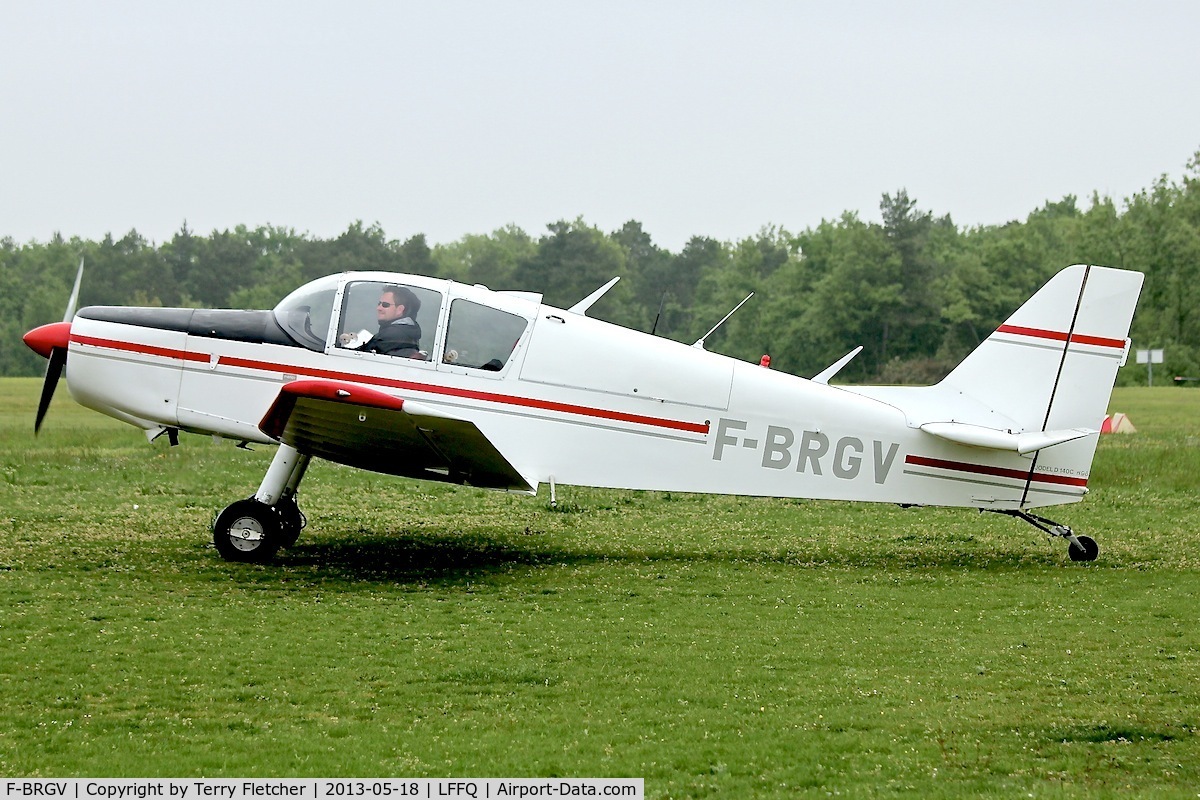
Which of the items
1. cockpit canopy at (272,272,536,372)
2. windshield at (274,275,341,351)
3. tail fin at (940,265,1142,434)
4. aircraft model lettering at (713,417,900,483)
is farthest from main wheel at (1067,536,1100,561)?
windshield at (274,275,341,351)

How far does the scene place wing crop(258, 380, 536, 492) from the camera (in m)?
8.33

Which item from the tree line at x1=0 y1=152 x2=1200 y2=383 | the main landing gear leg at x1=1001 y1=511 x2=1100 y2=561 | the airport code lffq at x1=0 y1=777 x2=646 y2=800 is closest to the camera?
the airport code lffq at x1=0 y1=777 x2=646 y2=800

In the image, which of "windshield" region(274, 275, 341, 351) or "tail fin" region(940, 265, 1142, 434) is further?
"tail fin" region(940, 265, 1142, 434)

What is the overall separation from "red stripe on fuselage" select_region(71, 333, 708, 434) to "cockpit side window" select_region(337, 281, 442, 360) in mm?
253

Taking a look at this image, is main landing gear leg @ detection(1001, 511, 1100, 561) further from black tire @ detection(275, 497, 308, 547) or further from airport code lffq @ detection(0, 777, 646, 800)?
airport code lffq @ detection(0, 777, 646, 800)

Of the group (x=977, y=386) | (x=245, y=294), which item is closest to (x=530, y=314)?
(x=977, y=386)

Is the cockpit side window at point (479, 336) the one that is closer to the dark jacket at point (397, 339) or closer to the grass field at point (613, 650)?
the dark jacket at point (397, 339)

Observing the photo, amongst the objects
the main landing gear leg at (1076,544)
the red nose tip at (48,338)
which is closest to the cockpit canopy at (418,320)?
the red nose tip at (48,338)

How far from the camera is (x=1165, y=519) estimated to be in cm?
1299

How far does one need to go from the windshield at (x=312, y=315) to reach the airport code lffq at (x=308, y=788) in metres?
5.45

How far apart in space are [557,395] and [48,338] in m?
4.22

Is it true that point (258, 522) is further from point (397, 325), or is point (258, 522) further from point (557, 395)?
point (557, 395)

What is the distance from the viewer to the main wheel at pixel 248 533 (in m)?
9.53

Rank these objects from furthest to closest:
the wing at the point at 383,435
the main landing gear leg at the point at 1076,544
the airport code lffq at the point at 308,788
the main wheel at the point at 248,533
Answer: the main landing gear leg at the point at 1076,544 < the main wheel at the point at 248,533 < the wing at the point at 383,435 < the airport code lffq at the point at 308,788
